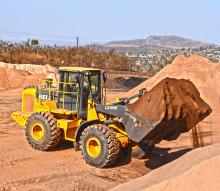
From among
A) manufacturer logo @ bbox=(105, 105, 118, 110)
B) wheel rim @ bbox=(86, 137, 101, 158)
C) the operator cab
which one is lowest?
wheel rim @ bbox=(86, 137, 101, 158)

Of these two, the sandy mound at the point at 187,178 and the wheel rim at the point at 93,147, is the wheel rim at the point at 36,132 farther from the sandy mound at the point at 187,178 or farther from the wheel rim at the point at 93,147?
the sandy mound at the point at 187,178

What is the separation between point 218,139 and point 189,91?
496cm

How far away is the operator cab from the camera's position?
11.3m

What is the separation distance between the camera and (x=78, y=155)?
11.7m

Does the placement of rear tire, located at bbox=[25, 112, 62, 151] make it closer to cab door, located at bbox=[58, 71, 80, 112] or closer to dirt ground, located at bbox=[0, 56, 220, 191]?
dirt ground, located at bbox=[0, 56, 220, 191]

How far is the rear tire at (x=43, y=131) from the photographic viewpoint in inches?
453

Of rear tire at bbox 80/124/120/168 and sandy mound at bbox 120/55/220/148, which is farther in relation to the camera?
sandy mound at bbox 120/55/220/148

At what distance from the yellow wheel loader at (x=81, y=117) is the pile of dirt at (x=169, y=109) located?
0.30m

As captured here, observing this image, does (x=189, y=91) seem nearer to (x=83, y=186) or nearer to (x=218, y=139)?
(x=83, y=186)

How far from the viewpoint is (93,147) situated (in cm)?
1078

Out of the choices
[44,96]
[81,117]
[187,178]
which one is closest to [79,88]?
[81,117]

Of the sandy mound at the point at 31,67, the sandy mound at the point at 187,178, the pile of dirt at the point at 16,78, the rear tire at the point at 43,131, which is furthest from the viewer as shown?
the sandy mound at the point at 31,67

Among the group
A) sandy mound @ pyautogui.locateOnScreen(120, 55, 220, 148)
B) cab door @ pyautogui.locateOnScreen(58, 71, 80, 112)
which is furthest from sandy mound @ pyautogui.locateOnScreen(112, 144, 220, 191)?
sandy mound @ pyautogui.locateOnScreen(120, 55, 220, 148)

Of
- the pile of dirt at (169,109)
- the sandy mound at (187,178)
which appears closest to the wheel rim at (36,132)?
the pile of dirt at (169,109)
